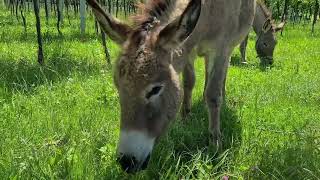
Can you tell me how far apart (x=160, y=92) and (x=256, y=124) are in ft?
6.51

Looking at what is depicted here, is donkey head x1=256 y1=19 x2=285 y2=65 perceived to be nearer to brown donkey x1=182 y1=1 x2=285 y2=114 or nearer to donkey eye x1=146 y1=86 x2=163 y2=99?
brown donkey x1=182 y1=1 x2=285 y2=114

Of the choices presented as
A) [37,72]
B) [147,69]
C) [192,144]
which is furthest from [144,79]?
[37,72]

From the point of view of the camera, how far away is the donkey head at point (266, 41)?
10141mm

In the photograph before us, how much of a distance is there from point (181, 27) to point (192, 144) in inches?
58.1

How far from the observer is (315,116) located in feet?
16.3

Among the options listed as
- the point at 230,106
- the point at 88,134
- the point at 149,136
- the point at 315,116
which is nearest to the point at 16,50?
the point at 230,106

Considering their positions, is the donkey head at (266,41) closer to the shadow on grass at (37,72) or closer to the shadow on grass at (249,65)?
the shadow on grass at (249,65)

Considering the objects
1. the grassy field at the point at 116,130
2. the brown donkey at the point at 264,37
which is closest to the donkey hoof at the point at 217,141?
the grassy field at the point at 116,130

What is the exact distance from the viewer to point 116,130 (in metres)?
3.78

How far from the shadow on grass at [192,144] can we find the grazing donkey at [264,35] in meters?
5.23

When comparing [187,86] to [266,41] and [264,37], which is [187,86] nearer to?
[266,41]

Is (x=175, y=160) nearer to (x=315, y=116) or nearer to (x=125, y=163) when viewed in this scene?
(x=125, y=163)

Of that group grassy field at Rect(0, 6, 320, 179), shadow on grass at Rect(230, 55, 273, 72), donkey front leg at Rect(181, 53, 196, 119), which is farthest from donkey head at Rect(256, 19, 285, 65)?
donkey front leg at Rect(181, 53, 196, 119)

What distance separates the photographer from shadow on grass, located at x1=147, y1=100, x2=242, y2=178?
→ 3.23 metres
